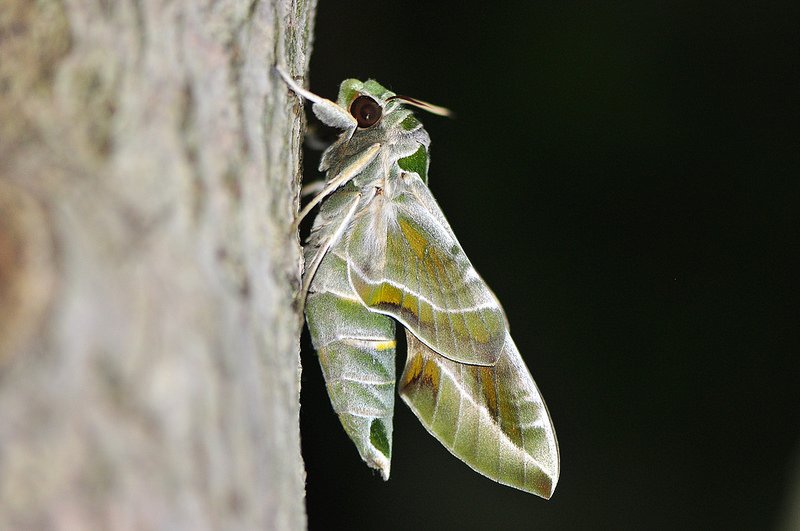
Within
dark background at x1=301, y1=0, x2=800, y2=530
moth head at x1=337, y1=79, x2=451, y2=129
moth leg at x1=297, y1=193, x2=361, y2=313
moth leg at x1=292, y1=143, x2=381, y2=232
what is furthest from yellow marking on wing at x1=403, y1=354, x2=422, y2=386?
dark background at x1=301, y1=0, x2=800, y2=530

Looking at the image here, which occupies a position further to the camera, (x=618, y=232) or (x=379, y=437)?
(x=618, y=232)


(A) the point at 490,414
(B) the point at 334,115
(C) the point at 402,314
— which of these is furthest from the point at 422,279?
(B) the point at 334,115

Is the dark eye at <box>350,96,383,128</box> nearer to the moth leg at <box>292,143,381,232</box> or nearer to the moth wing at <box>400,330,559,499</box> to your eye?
the moth leg at <box>292,143,381,232</box>

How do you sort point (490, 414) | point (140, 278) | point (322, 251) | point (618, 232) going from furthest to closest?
point (618, 232)
point (490, 414)
point (322, 251)
point (140, 278)

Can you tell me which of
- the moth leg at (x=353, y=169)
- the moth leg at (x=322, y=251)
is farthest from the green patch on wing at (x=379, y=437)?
the moth leg at (x=353, y=169)

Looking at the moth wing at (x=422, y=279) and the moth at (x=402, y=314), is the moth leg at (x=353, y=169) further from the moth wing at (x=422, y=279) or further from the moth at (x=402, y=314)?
the moth wing at (x=422, y=279)

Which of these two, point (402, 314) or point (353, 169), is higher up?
point (353, 169)

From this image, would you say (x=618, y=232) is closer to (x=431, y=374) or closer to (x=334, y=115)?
(x=431, y=374)
